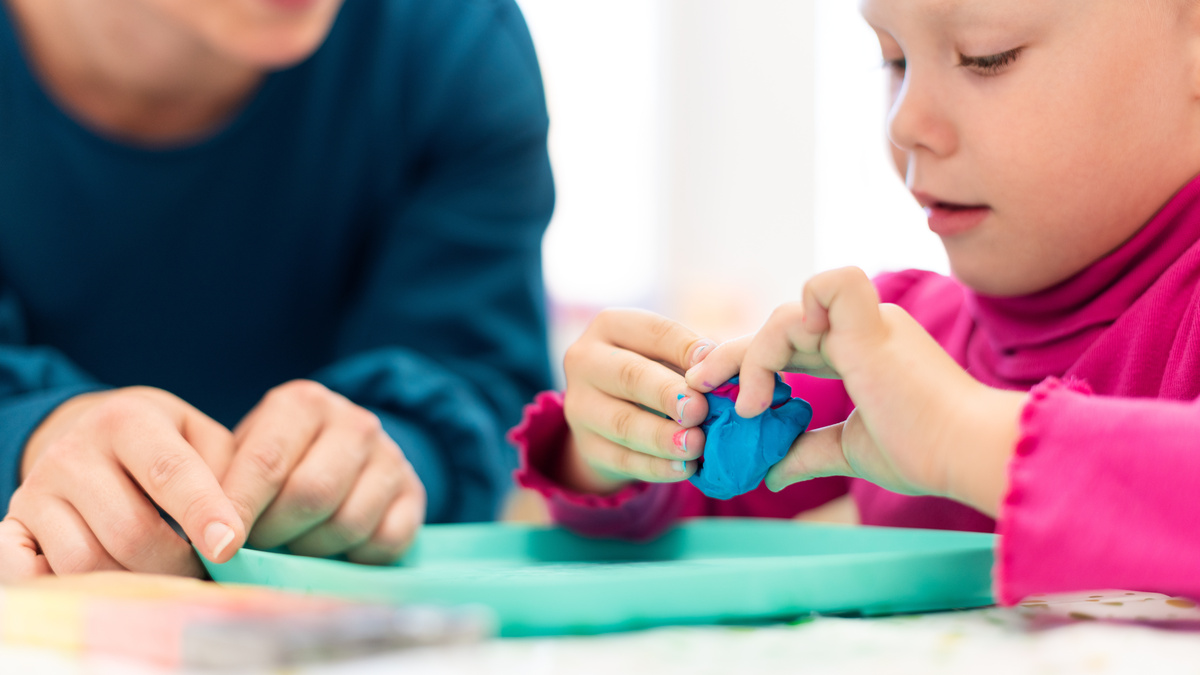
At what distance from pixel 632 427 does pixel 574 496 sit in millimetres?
170

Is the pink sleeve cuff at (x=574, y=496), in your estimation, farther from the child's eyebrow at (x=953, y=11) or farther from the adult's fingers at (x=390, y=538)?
the child's eyebrow at (x=953, y=11)

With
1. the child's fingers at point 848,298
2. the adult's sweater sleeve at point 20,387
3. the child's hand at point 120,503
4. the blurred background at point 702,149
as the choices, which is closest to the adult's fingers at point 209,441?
the child's hand at point 120,503

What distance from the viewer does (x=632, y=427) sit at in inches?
26.9

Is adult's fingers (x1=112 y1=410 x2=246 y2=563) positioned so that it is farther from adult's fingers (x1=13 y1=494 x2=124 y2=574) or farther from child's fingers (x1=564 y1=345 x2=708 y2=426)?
child's fingers (x1=564 y1=345 x2=708 y2=426)

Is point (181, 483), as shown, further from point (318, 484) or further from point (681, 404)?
point (681, 404)

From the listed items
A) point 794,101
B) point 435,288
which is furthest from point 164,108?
point 794,101

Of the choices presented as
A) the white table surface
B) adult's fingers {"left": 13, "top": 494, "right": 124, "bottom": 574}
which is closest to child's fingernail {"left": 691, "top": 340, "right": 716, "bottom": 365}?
the white table surface

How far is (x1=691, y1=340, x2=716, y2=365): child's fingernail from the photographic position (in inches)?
25.5

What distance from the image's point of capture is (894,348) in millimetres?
523

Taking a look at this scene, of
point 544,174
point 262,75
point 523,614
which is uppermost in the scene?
point 262,75

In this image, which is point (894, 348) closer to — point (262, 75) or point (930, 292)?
point (930, 292)

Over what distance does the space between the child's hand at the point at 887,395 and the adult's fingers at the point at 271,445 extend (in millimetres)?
296

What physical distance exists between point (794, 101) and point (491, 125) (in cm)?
260

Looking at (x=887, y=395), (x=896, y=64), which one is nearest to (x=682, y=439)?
(x=887, y=395)
